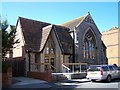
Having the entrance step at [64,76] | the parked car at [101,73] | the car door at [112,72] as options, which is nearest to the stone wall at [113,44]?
the entrance step at [64,76]

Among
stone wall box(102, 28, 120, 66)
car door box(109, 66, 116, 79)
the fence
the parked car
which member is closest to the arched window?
the fence

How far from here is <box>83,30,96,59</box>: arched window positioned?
116ft

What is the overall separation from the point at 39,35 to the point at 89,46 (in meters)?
8.79

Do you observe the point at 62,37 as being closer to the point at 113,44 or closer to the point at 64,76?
the point at 64,76

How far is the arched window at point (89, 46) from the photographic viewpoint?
35.3m

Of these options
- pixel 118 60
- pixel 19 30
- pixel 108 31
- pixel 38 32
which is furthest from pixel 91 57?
pixel 108 31

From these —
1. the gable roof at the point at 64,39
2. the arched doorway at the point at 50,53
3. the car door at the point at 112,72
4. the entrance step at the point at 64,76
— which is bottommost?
the entrance step at the point at 64,76

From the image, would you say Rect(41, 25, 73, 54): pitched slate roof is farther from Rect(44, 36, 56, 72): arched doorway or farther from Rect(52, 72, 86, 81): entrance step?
Rect(52, 72, 86, 81): entrance step

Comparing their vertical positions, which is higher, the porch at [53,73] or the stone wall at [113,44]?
the stone wall at [113,44]

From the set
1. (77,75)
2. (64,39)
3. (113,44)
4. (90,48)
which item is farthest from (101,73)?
(113,44)

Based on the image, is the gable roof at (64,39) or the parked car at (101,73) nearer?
the parked car at (101,73)

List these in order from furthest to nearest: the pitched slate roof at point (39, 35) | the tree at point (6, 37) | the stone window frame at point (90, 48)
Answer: the stone window frame at point (90, 48) < the pitched slate roof at point (39, 35) < the tree at point (6, 37)

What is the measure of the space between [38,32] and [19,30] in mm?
2878

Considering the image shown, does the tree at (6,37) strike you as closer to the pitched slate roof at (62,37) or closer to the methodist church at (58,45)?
the methodist church at (58,45)
